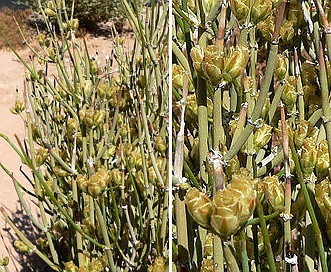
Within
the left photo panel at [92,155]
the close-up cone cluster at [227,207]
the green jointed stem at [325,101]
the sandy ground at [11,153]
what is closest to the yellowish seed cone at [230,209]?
the close-up cone cluster at [227,207]

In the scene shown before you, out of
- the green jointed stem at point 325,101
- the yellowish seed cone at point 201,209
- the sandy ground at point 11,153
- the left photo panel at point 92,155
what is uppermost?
the green jointed stem at point 325,101

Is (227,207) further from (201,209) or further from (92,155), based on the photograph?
(92,155)

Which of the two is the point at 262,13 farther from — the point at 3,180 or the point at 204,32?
the point at 3,180

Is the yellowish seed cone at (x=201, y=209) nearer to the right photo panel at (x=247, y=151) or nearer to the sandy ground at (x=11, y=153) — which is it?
the right photo panel at (x=247, y=151)

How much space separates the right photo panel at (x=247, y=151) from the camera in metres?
0.34

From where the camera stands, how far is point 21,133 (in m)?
3.22

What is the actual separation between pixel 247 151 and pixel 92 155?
669 millimetres

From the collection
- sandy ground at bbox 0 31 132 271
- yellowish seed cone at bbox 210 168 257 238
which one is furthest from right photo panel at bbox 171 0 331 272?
sandy ground at bbox 0 31 132 271

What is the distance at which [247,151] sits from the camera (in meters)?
0.52

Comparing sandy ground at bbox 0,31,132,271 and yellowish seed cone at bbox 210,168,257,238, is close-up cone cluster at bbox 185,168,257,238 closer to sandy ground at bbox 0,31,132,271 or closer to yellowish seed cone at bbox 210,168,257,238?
yellowish seed cone at bbox 210,168,257,238

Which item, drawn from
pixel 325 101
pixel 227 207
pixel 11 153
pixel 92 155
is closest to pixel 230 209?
pixel 227 207

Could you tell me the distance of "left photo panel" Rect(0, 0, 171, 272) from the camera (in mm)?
951

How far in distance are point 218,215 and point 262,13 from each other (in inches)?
9.7

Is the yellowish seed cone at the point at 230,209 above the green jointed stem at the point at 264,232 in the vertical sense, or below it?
above
